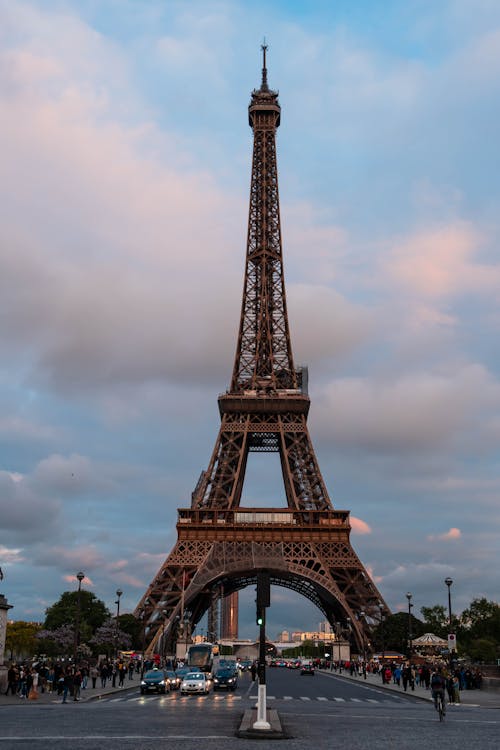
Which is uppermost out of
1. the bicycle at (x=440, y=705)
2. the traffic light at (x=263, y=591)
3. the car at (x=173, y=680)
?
the traffic light at (x=263, y=591)

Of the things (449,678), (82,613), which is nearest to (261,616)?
(449,678)

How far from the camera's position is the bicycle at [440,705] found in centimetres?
3070

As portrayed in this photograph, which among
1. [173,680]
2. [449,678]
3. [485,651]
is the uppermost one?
Answer: [485,651]

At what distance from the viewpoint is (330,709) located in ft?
121

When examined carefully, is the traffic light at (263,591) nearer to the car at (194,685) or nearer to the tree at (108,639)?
the car at (194,685)

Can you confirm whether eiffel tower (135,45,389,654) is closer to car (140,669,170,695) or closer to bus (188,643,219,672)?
bus (188,643,219,672)

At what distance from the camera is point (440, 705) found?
31812mm

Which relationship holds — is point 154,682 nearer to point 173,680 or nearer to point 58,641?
point 173,680

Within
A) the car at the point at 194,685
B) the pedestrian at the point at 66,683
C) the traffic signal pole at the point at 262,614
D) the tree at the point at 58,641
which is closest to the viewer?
the traffic signal pole at the point at 262,614

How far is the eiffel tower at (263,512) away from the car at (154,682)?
32865 mm

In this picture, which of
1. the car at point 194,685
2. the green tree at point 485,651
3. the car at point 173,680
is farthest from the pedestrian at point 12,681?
the green tree at point 485,651

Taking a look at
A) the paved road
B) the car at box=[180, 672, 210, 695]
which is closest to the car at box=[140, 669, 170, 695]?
the car at box=[180, 672, 210, 695]

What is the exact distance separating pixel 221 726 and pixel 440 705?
33.1ft

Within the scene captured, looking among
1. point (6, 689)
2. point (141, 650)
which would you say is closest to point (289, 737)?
point (6, 689)
